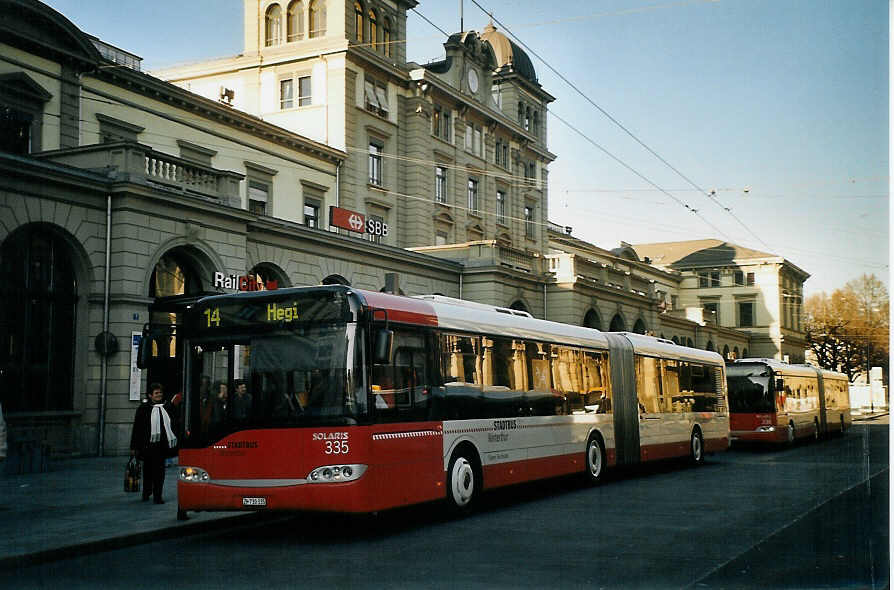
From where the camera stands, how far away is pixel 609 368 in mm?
19422

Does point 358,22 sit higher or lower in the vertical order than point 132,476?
higher

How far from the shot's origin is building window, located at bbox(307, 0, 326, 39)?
36719 millimetres

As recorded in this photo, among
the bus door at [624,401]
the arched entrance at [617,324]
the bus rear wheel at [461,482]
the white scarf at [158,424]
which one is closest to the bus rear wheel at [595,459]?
the bus door at [624,401]

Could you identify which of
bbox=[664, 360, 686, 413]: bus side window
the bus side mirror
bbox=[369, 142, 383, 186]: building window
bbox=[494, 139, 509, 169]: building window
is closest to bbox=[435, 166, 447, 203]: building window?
bbox=[369, 142, 383, 186]: building window

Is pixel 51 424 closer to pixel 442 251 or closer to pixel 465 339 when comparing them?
pixel 465 339

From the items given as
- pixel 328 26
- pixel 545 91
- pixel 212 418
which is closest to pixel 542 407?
pixel 212 418

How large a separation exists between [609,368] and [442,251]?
743 inches

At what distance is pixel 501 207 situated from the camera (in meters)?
49.8

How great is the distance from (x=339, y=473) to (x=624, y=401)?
982 centimetres

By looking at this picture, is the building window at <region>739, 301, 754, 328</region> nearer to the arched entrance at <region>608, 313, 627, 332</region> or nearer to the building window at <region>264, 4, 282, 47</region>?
the arched entrance at <region>608, 313, 627, 332</region>

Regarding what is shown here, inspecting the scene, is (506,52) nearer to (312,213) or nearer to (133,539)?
(312,213)

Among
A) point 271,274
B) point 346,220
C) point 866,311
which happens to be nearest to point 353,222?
point 346,220

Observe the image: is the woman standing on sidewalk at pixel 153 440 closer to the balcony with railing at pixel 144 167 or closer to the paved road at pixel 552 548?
the paved road at pixel 552 548

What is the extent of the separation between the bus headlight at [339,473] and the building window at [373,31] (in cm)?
2915
